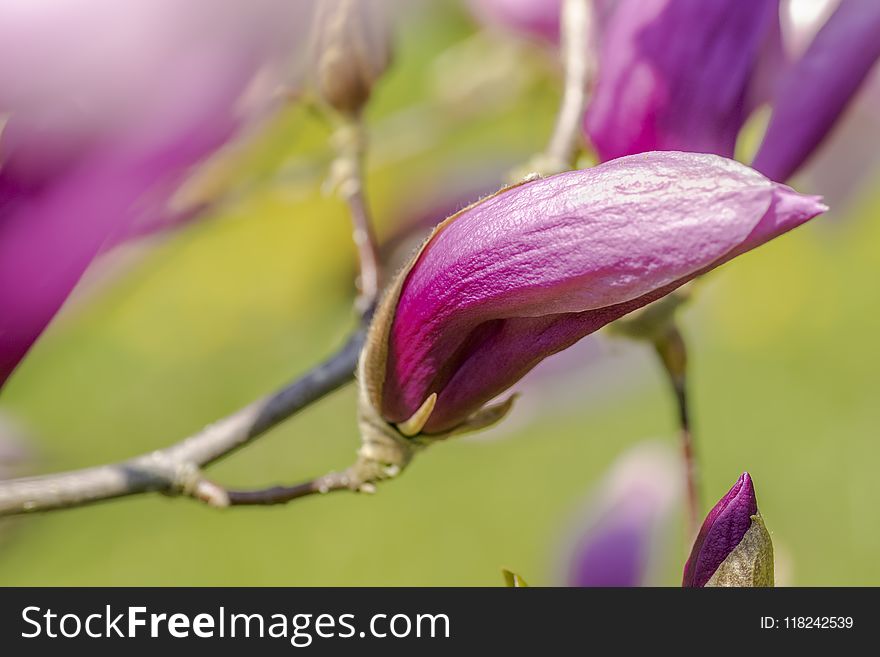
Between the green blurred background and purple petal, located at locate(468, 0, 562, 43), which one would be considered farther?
the green blurred background

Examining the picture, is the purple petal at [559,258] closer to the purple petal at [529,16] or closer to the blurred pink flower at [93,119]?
the blurred pink flower at [93,119]

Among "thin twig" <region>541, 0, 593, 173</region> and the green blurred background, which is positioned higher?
the green blurred background

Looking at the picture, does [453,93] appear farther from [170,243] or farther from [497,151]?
[170,243]

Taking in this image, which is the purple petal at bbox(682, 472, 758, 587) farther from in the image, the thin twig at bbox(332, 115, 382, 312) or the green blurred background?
the green blurred background

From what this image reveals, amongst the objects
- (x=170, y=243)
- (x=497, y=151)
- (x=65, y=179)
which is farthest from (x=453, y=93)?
(x=65, y=179)

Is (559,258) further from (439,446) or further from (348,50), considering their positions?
(439,446)

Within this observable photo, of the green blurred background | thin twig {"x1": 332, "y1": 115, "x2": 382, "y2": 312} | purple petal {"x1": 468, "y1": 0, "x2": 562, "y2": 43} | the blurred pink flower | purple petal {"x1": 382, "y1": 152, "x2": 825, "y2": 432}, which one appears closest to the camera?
purple petal {"x1": 382, "y1": 152, "x2": 825, "y2": 432}

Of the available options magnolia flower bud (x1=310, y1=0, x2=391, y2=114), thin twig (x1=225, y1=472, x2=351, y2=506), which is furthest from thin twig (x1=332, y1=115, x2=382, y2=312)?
thin twig (x1=225, y1=472, x2=351, y2=506)
